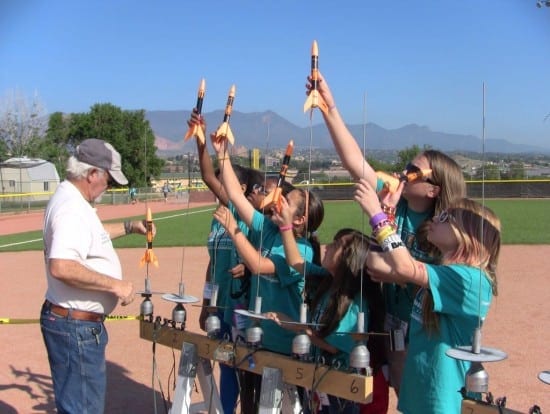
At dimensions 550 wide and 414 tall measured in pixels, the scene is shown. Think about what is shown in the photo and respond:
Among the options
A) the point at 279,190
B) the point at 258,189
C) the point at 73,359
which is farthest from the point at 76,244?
the point at 258,189

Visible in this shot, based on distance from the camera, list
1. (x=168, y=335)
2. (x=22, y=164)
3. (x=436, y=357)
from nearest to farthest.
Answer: (x=436, y=357) < (x=168, y=335) < (x=22, y=164)

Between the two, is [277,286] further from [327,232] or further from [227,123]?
[327,232]

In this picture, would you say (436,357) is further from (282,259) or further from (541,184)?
(541,184)

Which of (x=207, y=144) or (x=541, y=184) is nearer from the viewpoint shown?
(x=207, y=144)

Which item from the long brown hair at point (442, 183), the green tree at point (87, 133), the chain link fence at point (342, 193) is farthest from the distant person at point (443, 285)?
the green tree at point (87, 133)

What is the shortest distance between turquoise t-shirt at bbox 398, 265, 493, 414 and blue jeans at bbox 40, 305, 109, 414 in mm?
1863

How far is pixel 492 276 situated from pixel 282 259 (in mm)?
1375

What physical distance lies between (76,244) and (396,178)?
1819 mm

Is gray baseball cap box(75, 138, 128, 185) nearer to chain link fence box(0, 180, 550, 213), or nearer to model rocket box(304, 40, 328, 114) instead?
model rocket box(304, 40, 328, 114)

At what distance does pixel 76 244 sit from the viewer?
3.51 metres

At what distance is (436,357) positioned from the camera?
2.88 meters

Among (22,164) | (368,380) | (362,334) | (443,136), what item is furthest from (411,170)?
(22,164)

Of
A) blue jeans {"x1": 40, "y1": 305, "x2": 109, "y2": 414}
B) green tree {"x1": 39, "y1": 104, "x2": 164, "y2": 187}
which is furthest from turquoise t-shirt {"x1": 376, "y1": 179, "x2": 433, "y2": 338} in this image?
green tree {"x1": 39, "y1": 104, "x2": 164, "y2": 187}

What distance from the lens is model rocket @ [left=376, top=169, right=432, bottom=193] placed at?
321 cm
